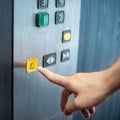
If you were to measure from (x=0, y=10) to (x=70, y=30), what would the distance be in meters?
0.26

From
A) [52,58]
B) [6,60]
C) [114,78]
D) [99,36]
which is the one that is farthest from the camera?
[99,36]

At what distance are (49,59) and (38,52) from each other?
0.17 ft

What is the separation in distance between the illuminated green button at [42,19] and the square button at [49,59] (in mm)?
90

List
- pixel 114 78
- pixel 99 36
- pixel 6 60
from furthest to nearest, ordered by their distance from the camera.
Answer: pixel 99 36
pixel 6 60
pixel 114 78

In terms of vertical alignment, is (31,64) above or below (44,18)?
below

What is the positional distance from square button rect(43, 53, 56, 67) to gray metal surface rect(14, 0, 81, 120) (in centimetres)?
1

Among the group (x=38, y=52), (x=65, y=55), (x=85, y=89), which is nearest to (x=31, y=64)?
(x=38, y=52)

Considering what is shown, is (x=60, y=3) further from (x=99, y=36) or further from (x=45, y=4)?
(x=99, y=36)

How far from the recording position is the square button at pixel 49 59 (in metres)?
0.79

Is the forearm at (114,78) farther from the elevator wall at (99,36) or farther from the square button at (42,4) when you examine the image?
the elevator wall at (99,36)

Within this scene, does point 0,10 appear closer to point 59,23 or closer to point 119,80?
point 59,23

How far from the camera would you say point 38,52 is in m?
0.77

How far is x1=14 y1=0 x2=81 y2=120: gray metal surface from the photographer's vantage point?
711 mm

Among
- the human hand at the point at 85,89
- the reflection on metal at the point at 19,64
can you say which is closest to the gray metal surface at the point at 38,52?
the reflection on metal at the point at 19,64
